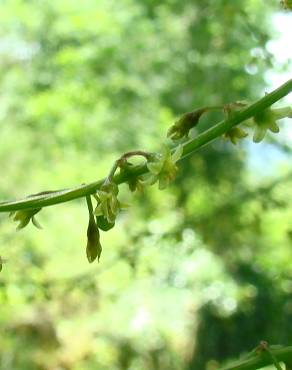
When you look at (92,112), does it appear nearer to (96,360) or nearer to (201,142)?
(96,360)

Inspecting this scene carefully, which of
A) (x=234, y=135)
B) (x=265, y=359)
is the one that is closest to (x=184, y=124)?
(x=234, y=135)

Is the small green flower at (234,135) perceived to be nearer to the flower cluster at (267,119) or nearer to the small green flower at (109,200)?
the flower cluster at (267,119)

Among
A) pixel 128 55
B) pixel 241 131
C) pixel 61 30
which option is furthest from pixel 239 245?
pixel 241 131

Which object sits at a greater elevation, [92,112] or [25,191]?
[92,112]

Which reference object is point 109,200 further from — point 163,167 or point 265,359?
point 265,359

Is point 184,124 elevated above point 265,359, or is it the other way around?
point 184,124

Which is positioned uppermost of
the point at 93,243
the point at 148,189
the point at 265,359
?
the point at 93,243

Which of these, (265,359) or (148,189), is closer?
(265,359)
